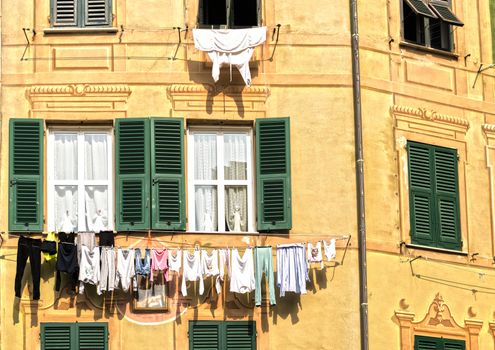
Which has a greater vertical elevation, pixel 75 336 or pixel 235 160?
pixel 235 160

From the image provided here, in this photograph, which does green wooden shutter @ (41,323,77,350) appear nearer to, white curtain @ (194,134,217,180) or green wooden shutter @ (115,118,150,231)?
green wooden shutter @ (115,118,150,231)

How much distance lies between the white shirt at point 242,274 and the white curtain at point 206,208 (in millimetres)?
1029

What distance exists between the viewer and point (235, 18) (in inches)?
1446

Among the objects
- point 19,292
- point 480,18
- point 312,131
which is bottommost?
point 19,292

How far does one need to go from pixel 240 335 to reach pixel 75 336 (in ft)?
9.60

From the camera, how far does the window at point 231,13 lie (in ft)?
120

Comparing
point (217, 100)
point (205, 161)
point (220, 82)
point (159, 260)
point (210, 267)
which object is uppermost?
point (220, 82)

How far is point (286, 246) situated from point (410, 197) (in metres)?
2.91

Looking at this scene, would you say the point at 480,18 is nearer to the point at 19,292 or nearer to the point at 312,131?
the point at 312,131

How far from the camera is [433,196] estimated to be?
121 ft

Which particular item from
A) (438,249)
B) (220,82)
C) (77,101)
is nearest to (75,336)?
→ (77,101)

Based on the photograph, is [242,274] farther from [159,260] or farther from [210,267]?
[159,260]

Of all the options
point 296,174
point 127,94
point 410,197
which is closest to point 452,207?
point 410,197

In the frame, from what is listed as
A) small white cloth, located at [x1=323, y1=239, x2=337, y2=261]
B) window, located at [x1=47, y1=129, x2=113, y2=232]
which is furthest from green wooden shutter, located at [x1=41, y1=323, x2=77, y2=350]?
small white cloth, located at [x1=323, y1=239, x2=337, y2=261]
